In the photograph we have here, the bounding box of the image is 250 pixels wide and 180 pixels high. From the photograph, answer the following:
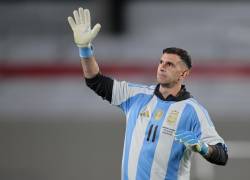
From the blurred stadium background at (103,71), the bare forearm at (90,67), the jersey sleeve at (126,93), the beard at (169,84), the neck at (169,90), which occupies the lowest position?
the blurred stadium background at (103,71)

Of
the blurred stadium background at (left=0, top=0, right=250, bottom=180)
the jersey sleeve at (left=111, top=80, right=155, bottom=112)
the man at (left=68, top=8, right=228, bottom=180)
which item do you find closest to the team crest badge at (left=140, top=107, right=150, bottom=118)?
the man at (left=68, top=8, right=228, bottom=180)

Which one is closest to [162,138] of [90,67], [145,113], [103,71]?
[145,113]

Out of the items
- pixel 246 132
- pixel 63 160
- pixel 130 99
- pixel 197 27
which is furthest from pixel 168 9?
pixel 130 99

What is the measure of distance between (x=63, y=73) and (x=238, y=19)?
434 centimetres

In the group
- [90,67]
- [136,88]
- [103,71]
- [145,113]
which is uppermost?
[90,67]

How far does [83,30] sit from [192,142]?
1111 millimetres

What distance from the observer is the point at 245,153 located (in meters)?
8.08

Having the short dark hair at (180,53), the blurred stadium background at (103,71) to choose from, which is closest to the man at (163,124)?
the short dark hair at (180,53)

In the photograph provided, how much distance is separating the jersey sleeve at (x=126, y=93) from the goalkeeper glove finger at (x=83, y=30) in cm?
34

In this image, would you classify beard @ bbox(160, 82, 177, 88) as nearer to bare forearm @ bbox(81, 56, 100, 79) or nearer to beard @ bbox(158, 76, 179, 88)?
beard @ bbox(158, 76, 179, 88)

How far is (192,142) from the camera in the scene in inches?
153

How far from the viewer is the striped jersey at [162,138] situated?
164 inches

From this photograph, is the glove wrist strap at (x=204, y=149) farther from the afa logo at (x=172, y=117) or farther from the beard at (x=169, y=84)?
the beard at (x=169, y=84)

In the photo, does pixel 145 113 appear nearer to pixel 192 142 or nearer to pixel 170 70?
pixel 170 70
